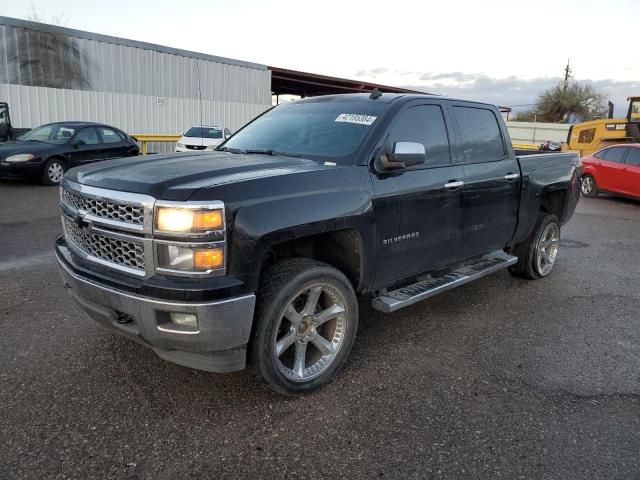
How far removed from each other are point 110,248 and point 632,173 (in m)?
13.5

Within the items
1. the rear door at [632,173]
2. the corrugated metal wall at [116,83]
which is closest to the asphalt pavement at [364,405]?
the rear door at [632,173]

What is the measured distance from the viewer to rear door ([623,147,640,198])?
12799 millimetres

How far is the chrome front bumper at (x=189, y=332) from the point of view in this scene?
2.69 metres

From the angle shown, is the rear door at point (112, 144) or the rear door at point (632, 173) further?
the rear door at point (112, 144)

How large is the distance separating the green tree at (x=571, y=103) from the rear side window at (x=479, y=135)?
60.2 meters

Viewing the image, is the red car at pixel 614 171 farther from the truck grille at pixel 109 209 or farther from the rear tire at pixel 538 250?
the truck grille at pixel 109 209

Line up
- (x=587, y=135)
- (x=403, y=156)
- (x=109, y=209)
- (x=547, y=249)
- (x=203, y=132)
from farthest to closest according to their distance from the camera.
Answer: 1. (x=587, y=135)
2. (x=203, y=132)
3. (x=547, y=249)
4. (x=403, y=156)
5. (x=109, y=209)

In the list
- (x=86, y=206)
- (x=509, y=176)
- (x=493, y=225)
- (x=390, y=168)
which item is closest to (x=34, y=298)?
(x=86, y=206)

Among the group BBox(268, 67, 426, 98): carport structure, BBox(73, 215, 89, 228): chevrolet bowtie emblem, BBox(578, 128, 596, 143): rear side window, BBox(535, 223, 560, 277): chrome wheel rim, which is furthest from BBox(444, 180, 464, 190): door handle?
BBox(268, 67, 426, 98): carport structure

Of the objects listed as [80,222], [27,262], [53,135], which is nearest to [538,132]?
[53,135]

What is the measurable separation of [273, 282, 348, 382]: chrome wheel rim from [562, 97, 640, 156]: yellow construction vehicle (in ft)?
59.5

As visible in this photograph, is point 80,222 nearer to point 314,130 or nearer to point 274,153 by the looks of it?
point 274,153

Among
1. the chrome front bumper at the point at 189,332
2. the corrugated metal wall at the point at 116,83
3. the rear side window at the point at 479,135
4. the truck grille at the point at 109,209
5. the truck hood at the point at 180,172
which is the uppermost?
the corrugated metal wall at the point at 116,83

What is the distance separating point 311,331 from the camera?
10.8 feet
